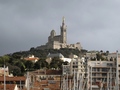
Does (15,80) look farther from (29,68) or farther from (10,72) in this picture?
(29,68)

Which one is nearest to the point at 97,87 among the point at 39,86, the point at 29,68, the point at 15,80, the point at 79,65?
the point at 39,86

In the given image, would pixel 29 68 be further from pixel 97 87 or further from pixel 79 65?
pixel 97 87

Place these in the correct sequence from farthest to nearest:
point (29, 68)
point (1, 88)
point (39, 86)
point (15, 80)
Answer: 1. point (29, 68)
2. point (15, 80)
3. point (39, 86)
4. point (1, 88)

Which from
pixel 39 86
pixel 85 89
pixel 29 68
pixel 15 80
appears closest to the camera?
pixel 85 89

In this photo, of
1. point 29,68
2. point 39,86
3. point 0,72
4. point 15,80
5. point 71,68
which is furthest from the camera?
point 29,68

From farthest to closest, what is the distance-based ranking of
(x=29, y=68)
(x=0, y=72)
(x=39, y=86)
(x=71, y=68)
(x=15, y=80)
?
1. (x=29, y=68)
2. (x=71, y=68)
3. (x=0, y=72)
4. (x=15, y=80)
5. (x=39, y=86)

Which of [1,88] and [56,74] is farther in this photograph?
[56,74]

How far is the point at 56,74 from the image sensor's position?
95.3 m

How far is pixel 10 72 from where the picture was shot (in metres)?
102

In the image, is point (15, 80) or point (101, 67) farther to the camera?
point (101, 67)

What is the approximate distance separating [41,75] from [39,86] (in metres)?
32.6

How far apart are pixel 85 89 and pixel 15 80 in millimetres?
23157

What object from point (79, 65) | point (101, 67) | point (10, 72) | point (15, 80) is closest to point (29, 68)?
point (10, 72)

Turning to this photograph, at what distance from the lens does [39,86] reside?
63.2 meters
